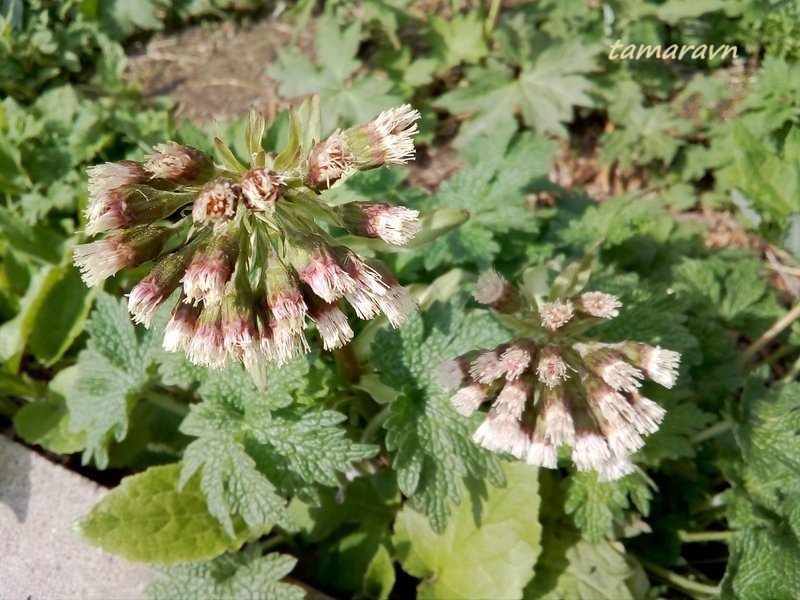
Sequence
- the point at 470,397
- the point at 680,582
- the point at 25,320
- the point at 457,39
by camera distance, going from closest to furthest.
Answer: the point at 470,397 → the point at 680,582 → the point at 25,320 → the point at 457,39

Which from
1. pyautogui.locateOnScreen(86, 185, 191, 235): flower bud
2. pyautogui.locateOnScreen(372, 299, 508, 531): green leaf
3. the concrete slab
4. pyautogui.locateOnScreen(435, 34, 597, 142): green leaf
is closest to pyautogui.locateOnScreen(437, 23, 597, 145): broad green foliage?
pyautogui.locateOnScreen(435, 34, 597, 142): green leaf

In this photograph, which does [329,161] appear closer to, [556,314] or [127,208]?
[127,208]

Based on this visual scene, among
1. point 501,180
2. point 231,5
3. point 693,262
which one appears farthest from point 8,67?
point 693,262

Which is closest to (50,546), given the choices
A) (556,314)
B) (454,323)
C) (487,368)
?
(454,323)

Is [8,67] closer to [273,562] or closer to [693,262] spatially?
[273,562]

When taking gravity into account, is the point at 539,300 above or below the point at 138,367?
above
